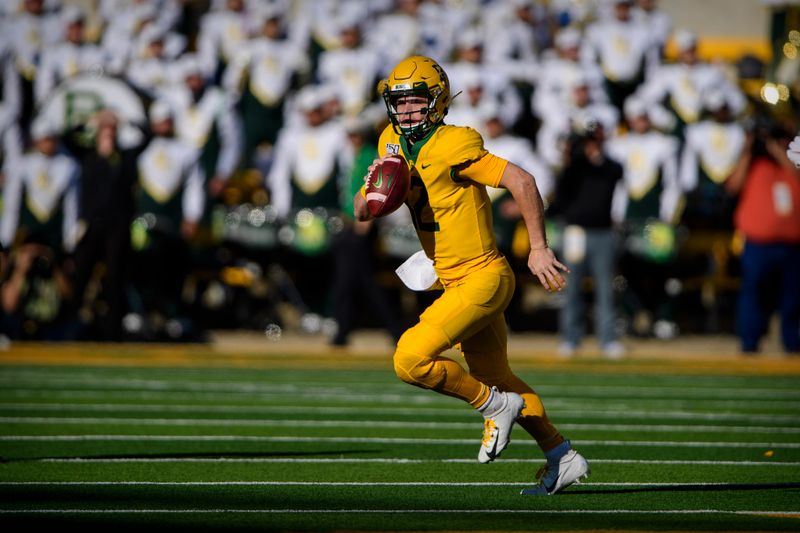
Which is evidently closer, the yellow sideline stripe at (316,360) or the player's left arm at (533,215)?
the player's left arm at (533,215)

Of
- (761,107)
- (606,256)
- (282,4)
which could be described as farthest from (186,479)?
(282,4)

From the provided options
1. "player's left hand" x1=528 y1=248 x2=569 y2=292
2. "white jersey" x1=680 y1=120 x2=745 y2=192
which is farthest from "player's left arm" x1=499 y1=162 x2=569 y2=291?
"white jersey" x1=680 y1=120 x2=745 y2=192

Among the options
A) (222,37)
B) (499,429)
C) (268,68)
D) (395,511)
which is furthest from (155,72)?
(395,511)

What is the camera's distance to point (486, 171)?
741cm

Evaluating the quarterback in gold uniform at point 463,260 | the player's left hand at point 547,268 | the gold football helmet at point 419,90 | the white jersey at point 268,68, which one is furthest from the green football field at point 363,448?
the white jersey at point 268,68

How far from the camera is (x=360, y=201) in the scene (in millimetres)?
7547

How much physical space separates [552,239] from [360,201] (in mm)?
10200

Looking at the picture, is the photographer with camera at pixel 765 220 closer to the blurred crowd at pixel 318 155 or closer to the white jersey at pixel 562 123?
the blurred crowd at pixel 318 155

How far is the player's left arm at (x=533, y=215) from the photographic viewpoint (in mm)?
7309

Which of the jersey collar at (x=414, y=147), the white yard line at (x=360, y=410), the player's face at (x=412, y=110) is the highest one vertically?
the player's face at (x=412, y=110)

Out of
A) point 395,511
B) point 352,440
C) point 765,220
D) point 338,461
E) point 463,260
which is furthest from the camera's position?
point 765,220

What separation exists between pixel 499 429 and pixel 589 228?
30.9 feet

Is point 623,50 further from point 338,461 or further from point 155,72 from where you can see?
point 338,461

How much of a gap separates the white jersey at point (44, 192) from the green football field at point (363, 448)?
3.09 m
